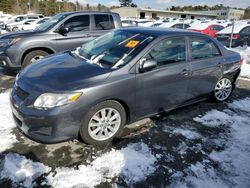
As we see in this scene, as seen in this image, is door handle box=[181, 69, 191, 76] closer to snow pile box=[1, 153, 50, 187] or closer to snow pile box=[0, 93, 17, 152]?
snow pile box=[1, 153, 50, 187]

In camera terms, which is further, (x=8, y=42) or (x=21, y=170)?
(x=8, y=42)

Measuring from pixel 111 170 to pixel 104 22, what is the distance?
5407 millimetres

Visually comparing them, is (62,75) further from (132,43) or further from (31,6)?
(31,6)

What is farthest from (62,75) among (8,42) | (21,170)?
(8,42)

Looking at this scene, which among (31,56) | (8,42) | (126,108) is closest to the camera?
(126,108)

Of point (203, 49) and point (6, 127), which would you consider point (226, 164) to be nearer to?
point (203, 49)

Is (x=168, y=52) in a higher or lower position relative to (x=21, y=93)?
higher

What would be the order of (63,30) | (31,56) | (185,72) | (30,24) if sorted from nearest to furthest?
(185,72) < (31,56) < (63,30) < (30,24)

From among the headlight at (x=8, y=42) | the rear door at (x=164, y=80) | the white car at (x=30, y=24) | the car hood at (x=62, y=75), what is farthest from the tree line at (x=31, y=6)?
the rear door at (x=164, y=80)

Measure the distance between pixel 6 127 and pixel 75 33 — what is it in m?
3.75

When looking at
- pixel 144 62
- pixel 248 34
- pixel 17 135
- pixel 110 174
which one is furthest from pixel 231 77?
pixel 248 34

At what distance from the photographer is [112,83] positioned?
125 inches

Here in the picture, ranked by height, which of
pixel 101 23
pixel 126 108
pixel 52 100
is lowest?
pixel 126 108

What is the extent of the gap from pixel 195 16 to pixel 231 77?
73901 millimetres
